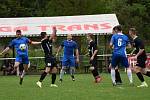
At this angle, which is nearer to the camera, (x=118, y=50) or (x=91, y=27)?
(x=118, y=50)

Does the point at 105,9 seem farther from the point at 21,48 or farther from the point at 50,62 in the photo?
the point at 50,62

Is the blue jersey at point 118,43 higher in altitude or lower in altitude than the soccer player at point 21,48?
higher

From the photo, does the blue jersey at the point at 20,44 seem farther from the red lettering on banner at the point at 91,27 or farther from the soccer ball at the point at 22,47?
the red lettering on banner at the point at 91,27

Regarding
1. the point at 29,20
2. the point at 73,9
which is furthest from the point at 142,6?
the point at 29,20

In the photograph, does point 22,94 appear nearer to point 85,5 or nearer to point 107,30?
point 107,30

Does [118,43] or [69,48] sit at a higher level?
[118,43]

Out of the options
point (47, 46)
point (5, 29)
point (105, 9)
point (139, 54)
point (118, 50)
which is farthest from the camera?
point (105, 9)

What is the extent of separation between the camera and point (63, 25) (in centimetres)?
3512

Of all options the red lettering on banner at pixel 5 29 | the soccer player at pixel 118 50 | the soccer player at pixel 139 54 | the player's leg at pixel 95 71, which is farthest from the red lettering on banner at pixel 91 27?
the soccer player at pixel 118 50

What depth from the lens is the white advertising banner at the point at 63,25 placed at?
34500mm

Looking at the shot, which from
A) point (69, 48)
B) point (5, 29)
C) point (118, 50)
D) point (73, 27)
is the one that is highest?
point (118, 50)

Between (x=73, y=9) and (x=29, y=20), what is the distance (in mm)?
15574

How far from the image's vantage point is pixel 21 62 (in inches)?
808

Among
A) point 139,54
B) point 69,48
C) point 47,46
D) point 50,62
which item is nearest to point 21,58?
point 47,46
